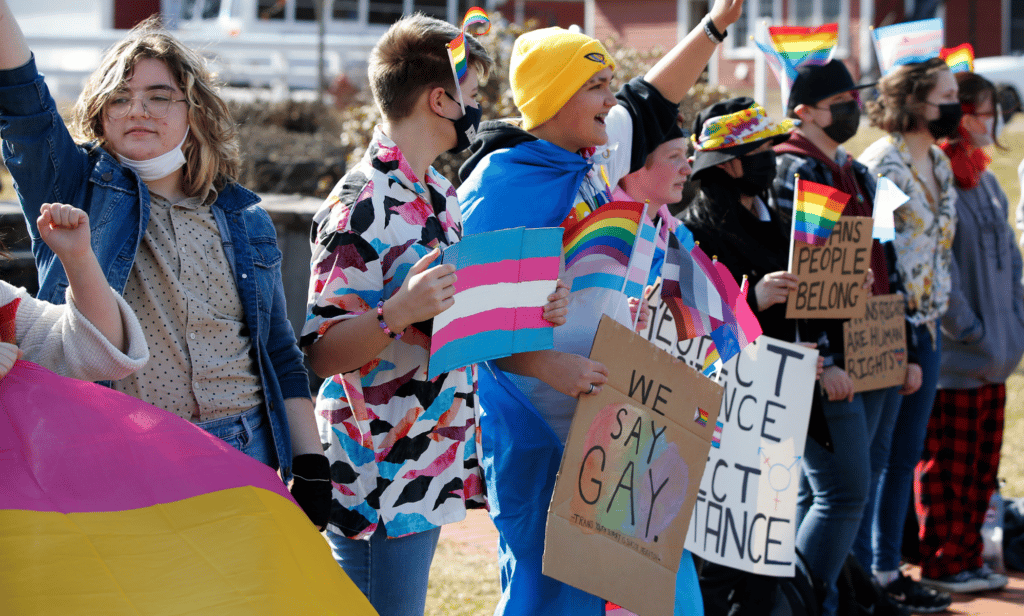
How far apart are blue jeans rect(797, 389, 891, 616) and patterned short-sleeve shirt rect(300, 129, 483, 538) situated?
197cm

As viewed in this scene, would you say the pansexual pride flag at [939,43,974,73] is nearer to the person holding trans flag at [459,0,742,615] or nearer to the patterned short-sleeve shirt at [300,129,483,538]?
the person holding trans flag at [459,0,742,615]

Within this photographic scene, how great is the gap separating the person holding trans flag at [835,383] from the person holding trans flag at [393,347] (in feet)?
6.11

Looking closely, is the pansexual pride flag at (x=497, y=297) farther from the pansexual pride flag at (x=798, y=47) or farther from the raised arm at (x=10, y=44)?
the pansexual pride flag at (x=798, y=47)

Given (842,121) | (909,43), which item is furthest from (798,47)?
(909,43)

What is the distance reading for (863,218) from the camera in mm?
4285

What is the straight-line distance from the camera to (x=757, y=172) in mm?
4152

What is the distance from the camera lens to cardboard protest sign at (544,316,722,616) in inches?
106

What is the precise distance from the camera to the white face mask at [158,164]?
2602mm

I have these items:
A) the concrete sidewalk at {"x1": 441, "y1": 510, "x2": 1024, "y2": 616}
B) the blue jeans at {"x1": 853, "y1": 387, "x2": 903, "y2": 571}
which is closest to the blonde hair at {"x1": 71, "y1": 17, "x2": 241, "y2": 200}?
the concrete sidewalk at {"x1": 441, "y1": 510, "x2": 1024, "y2": 616}

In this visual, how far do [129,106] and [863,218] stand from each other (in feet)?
9.67

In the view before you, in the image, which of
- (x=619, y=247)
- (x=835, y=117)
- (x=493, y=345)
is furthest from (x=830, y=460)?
(x=493, y=345)

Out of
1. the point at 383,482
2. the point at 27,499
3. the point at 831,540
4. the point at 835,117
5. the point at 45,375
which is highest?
the point at 835,117

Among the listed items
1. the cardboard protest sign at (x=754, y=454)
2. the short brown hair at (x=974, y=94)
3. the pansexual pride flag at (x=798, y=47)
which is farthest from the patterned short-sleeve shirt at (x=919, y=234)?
the cardboard protest sign at (x=754, y=454)

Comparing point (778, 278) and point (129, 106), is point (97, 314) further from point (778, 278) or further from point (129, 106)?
point (778, 278)
